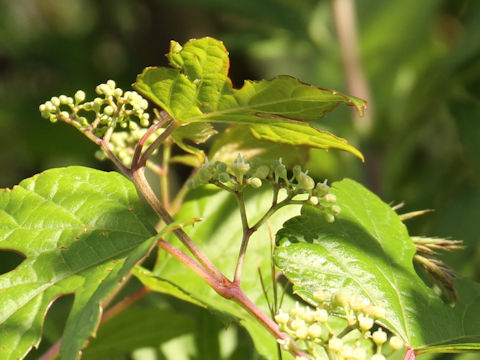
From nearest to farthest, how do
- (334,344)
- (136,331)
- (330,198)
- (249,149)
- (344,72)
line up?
(334,344) → (330,198) → (249,149) → (136,331) → (344,72)

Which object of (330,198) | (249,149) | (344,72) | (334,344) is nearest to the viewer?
(334,344)

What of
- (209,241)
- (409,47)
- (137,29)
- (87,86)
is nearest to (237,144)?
(209,241)

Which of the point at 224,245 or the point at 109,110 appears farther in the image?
the point at 224,245

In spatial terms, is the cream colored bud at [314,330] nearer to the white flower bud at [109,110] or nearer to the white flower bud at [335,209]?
the white flower bud at [335,209]

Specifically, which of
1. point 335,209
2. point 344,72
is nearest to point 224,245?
point 335,209

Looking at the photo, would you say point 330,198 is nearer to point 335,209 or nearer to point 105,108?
point 335,209

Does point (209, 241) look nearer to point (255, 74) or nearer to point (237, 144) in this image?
point (237, 144)

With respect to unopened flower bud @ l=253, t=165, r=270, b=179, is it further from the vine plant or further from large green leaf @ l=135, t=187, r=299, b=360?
large green leaf @ l=135, t=187, r=299, b=360

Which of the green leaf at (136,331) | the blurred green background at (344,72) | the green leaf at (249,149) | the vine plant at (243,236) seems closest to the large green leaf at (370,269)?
the vine plant at (243,236)
